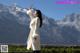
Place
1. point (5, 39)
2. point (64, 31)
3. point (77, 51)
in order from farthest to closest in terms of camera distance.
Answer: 1. point (64, 31)
2. point (5, 39)
3. point (77, 51)

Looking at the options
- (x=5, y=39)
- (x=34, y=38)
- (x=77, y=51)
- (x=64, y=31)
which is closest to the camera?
(x=34, y=38)

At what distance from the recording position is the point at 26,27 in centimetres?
1859

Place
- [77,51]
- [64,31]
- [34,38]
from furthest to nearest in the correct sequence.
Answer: [64,31]
[77,51]
[34,38]

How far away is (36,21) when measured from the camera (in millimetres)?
11070

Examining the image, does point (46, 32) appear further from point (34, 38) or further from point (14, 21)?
point (34, 38)

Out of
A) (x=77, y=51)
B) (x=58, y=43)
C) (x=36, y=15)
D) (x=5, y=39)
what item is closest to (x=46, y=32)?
(x=58, y=43)

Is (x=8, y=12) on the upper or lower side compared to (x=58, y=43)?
upper

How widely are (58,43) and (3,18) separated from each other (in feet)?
10.8

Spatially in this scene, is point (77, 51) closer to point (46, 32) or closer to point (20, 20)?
point (46, 32)

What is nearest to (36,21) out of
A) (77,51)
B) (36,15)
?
(36,15)

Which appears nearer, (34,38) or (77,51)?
(34,38)

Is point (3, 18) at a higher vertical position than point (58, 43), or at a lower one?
higher

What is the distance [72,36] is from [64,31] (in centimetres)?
61

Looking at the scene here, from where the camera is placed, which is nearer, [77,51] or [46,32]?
[77,51]
